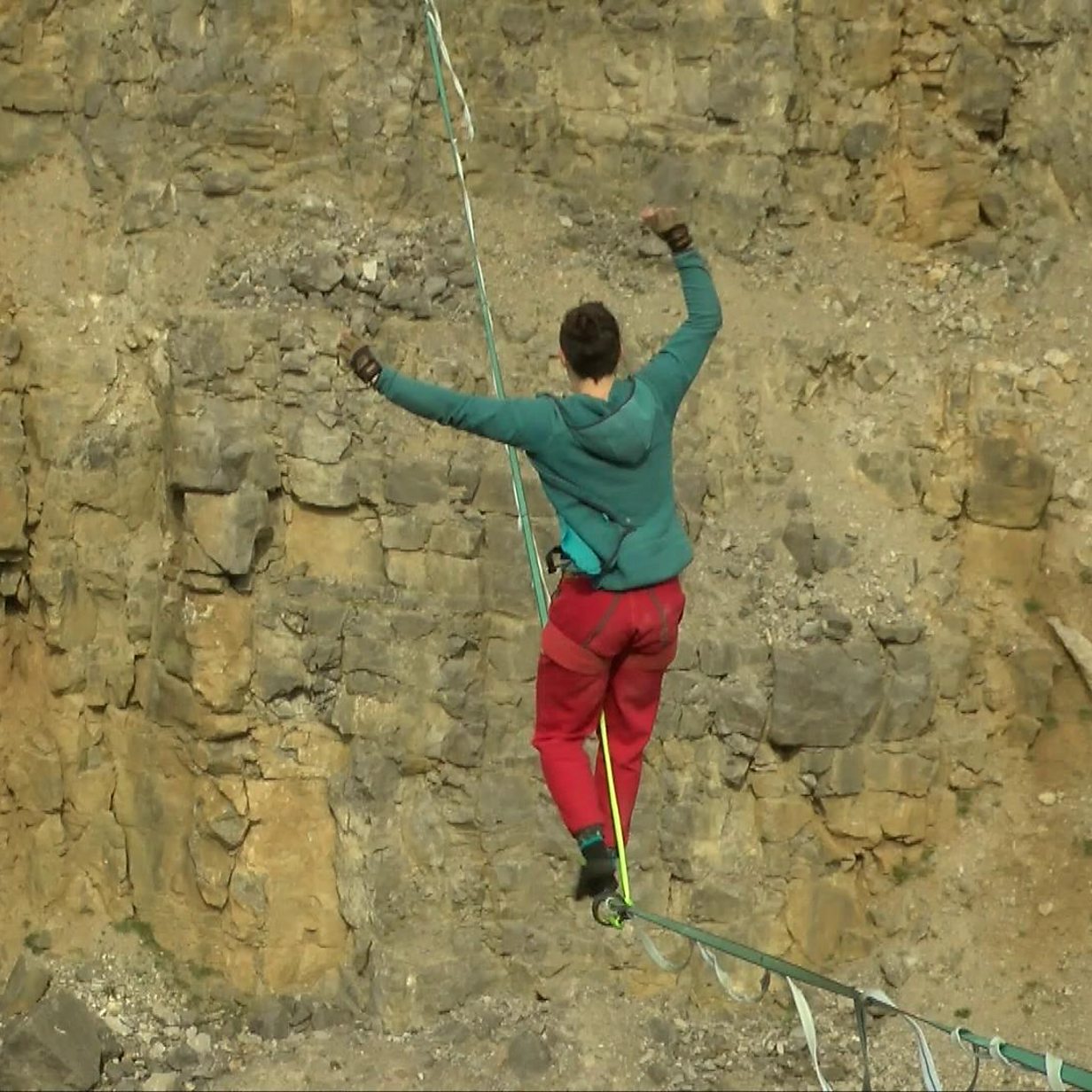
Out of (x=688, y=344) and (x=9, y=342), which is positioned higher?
(x=688, y=344)

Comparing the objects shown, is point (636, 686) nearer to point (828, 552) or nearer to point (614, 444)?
point (614, 444)

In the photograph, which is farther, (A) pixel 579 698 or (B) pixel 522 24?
(B) pixel 522 24

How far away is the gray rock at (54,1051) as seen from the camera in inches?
480

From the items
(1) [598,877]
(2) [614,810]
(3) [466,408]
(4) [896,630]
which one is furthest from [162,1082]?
(3) [466,408]

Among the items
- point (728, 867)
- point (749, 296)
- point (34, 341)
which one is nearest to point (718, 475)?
point (749, 296)

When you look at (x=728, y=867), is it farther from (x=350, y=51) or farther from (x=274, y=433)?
(x=350, y=51)

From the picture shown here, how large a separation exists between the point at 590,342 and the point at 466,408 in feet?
1.64

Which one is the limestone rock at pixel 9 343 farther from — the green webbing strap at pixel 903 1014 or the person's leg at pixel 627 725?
the green webbing strap at pixel 903 1014

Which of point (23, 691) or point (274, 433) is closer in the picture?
point (274, 433)

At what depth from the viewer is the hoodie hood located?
24.7 feet

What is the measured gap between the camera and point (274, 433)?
40.3 feet

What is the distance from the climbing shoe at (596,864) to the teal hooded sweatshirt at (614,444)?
3.07 feet

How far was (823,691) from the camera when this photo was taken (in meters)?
12.4

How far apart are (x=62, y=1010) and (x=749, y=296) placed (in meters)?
5.92
